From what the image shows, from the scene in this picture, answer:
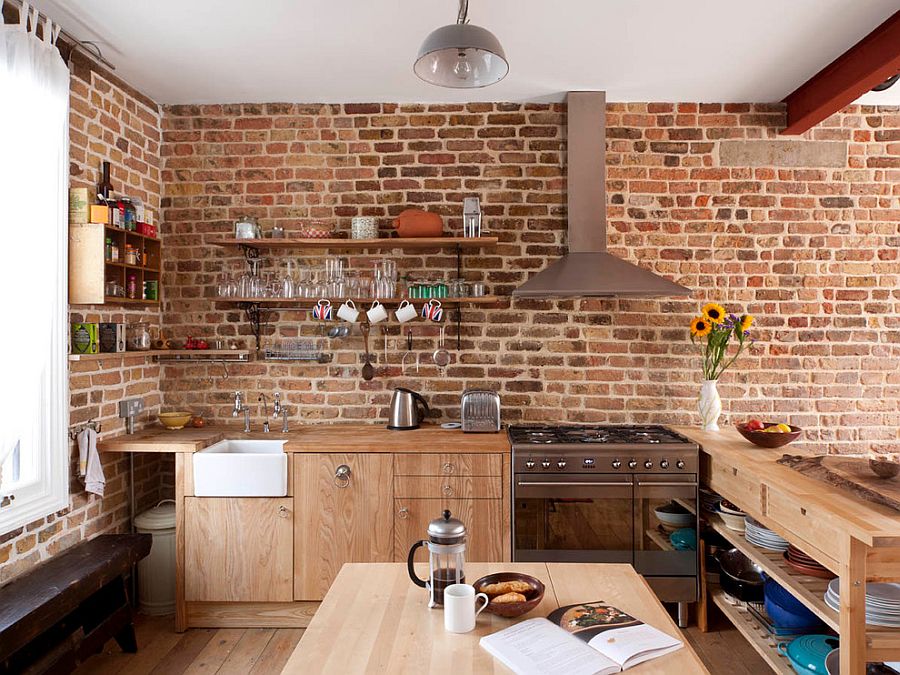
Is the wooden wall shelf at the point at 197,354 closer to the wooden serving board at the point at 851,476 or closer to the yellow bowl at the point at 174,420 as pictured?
the yellow bowl at the point at 174,420

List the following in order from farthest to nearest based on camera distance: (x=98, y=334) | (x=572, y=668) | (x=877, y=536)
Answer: (x=98, y=334), (x=877, y=536), (x=572, y=668)

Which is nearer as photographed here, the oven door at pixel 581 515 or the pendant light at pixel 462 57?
the pendant light at pixel 462 57

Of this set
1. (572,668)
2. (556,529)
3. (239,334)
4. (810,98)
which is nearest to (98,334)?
(239,334)

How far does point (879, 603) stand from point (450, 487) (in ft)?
6.34

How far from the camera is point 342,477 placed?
3.46 metres

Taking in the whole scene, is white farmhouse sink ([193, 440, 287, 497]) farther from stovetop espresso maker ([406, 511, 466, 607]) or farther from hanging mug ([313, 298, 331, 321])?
stovetop espresso maker ([406, 511, 466, 607])

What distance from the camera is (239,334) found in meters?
4.14

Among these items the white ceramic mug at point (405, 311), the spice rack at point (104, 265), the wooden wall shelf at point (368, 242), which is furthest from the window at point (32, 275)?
the white ceramic mug at point (405, 311)

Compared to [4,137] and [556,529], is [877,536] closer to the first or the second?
[556,529]

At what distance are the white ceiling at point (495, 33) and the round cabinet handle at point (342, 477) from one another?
2157 millimetres

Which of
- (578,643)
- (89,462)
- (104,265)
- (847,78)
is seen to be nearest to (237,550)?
(89,462)

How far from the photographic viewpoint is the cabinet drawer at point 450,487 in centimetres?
348

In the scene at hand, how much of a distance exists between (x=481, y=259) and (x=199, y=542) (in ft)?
7.48

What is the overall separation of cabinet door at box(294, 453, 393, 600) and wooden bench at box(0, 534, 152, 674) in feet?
2.56
